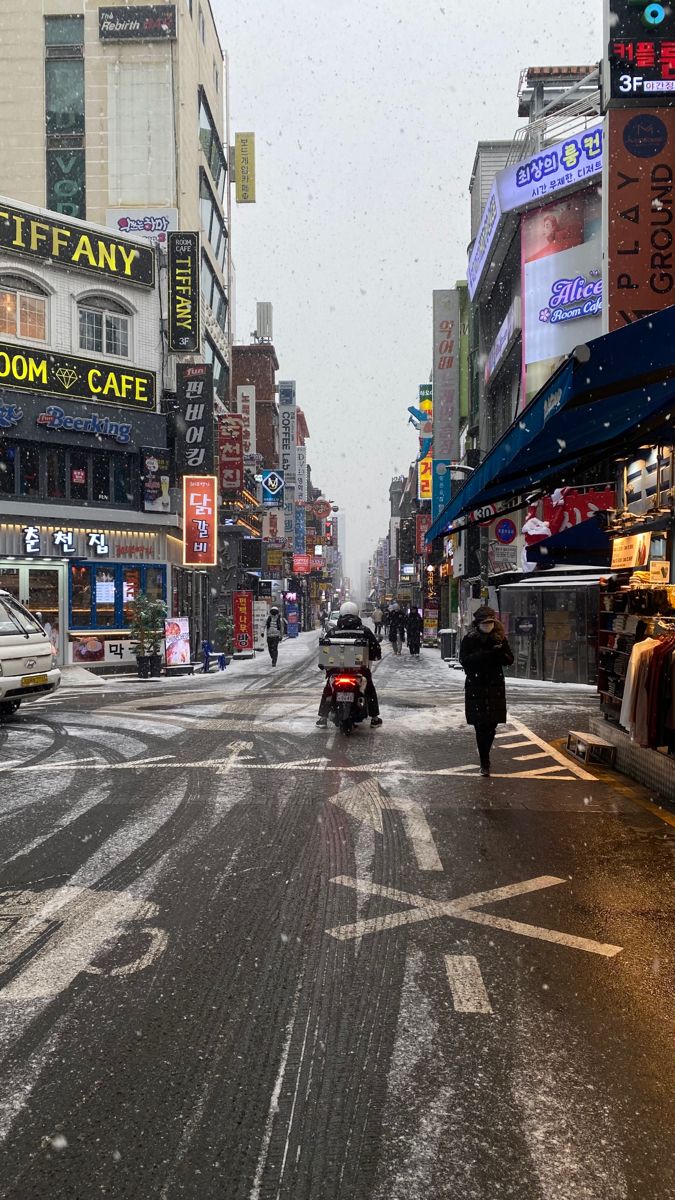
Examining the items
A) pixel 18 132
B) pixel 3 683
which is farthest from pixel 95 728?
pixel 18 132

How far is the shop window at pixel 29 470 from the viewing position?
87.6ft

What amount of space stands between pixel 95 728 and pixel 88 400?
58.0 feet

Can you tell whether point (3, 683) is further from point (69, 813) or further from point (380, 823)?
point (380, 823)

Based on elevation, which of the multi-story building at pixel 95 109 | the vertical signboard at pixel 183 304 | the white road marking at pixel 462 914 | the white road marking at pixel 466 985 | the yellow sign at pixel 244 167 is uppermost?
the yellow sign at pixel 244 167

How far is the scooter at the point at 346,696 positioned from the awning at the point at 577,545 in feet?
11.1

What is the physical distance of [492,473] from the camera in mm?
10414

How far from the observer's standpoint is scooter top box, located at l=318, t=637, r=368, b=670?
1291 cm

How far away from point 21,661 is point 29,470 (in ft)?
48.4

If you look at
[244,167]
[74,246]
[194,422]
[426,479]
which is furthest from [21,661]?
[244,167]

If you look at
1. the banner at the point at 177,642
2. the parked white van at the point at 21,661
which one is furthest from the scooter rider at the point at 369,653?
the banner at the point at 177,642

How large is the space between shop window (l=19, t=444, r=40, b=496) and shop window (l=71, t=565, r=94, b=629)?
2782 millimetres

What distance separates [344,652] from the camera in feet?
42.5

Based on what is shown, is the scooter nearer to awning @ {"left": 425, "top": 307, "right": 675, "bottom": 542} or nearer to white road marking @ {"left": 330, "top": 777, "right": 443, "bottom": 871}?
awning @ {"left": 425, "top": 307, "right": 675, "bottom": 542}

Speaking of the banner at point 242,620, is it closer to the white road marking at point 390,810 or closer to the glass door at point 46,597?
the glass door at point 46,597
